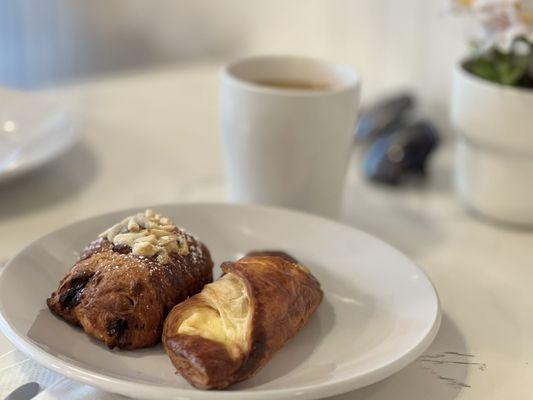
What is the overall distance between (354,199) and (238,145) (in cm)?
21

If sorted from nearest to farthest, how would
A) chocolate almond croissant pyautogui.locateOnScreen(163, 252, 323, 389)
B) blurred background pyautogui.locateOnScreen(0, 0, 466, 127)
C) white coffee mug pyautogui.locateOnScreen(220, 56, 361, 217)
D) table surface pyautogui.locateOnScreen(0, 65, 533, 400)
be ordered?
1. chocolate almond croissant pyautogui.locateOnScreen(163, 252, 323, 389)
2. table surface pyautogui.locateOnScreen(0, 65, 533, 400)
3. white coffee mug pyautogui.locateOnScreen(220, 56, 361, 217)
4. blurred background pyautogui.locateOnScreen(0, 0, 466, 127)

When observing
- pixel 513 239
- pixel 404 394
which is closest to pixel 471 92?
pixel 513 239

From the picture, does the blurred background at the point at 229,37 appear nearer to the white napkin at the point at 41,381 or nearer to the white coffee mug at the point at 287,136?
the white coffee mug at the point at 287,136

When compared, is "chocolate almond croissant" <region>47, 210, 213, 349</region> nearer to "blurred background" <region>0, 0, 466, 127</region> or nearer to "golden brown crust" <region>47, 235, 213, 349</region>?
"golden brown crust" <region>47, 235, 213, 349</region>

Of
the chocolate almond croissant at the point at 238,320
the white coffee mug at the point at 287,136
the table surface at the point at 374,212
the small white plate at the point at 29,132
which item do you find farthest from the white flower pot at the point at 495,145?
the small white plate at the point at 29,132

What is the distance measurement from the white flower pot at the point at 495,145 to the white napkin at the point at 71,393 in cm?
52

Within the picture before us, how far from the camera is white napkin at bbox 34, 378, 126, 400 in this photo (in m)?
0.56

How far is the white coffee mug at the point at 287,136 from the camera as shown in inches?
31.4

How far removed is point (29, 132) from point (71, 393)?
0.49 meters

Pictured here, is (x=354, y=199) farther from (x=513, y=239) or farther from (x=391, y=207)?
(x=513, y=239)

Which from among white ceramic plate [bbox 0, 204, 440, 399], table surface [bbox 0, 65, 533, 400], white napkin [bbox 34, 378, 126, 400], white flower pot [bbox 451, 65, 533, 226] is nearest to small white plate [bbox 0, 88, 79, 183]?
table surface [bbox 0, 65, 533, 400]

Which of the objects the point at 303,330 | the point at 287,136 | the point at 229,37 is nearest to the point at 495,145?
the point at 287,136

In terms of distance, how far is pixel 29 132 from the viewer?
3.17ft

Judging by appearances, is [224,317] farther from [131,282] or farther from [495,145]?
[495,145]
